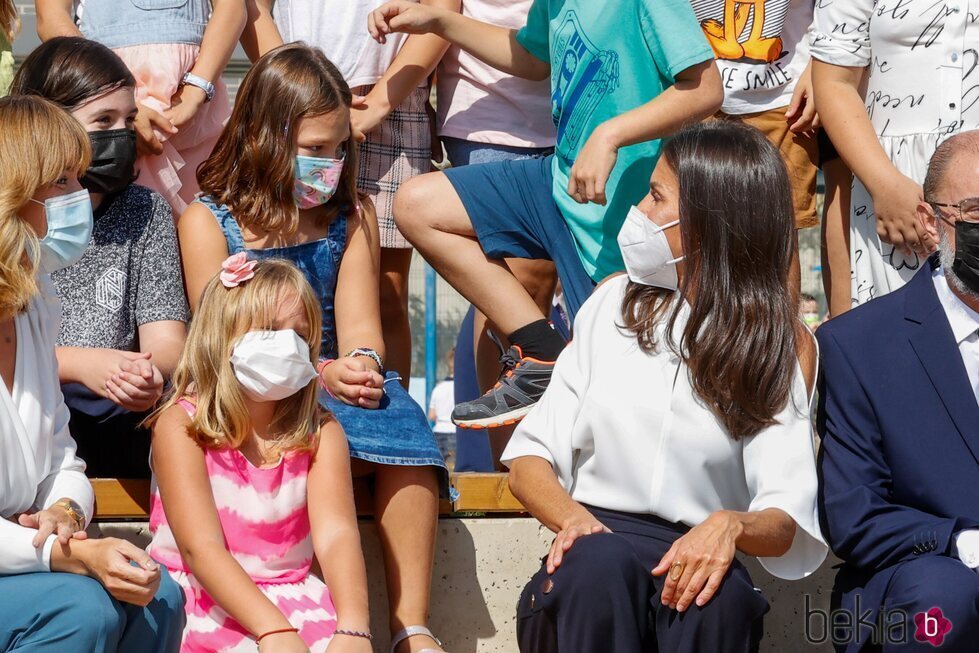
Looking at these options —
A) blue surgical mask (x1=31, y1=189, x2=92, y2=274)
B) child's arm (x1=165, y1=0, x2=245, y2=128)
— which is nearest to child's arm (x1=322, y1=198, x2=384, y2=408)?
child's arm (x1=165, y1=0, x2=245, y2=128)

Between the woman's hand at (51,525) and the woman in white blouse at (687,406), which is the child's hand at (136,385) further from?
the woman in white blouse at (687,406)

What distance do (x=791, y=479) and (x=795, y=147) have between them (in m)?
1.67

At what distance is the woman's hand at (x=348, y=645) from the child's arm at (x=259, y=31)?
245cm

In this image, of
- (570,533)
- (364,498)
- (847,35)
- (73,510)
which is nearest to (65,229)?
(73,510)

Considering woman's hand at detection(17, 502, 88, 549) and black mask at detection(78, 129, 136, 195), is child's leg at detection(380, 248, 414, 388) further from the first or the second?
woman's hand at detection(17, 502, 88, 549)

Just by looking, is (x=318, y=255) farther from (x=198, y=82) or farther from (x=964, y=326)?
(x=964, y=326)

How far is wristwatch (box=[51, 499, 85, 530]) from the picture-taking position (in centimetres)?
291

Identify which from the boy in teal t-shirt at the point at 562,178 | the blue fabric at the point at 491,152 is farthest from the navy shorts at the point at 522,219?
the blue fabric at the point at 491,152

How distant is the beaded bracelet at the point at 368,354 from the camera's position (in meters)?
3.72

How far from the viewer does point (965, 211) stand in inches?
123

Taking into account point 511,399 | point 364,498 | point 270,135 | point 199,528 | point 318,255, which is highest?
point 270,135

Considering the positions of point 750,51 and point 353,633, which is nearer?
point 353,633

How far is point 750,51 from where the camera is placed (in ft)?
14.2

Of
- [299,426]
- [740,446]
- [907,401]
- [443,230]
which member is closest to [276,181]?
[443,230]
